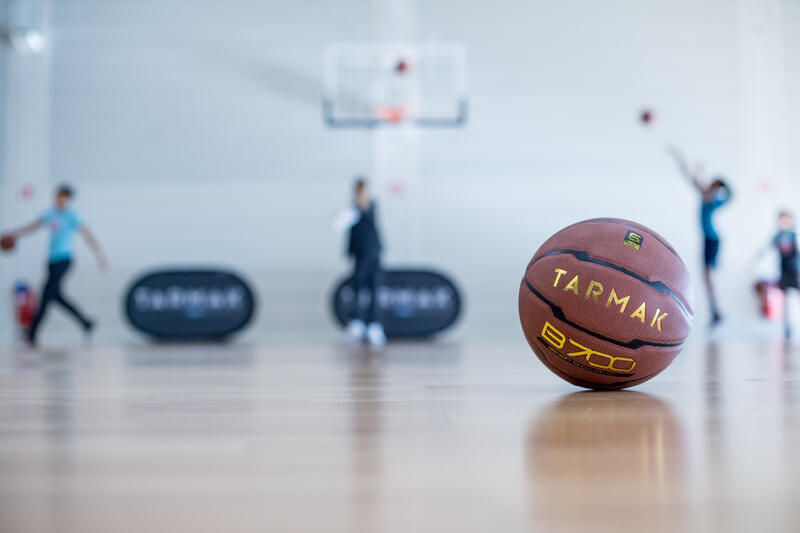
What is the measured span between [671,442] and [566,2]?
7956mm

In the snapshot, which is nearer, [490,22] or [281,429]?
[281,429]

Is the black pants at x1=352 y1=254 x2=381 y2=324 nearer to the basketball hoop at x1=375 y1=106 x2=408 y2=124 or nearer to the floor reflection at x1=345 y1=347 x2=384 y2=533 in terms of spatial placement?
the basketball hoop at x1=375 y1=106 x2=408 y2=124

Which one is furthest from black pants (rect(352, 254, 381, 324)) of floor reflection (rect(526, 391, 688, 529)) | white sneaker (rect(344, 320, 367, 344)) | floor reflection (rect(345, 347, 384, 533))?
floor reflection (rect(526, 391, 688, 529))

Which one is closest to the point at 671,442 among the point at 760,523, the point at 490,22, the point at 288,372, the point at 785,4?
the point at 760,523

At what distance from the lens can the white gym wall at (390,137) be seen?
322 inches

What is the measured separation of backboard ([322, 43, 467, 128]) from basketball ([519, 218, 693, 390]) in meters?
6.11

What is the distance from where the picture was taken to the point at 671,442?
1.36 metres

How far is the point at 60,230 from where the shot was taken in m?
6.21

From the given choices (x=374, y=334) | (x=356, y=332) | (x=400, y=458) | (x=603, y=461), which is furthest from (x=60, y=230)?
(x=603, y=461)

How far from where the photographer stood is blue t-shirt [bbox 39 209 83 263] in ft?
20.2

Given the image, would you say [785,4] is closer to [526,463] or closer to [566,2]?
[566,2]

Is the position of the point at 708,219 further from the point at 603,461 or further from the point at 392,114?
the point at 603,461

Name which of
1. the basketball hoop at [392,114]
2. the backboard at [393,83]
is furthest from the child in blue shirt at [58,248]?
the basketball hoop at [392,114]

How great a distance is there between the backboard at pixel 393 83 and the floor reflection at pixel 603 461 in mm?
6627
